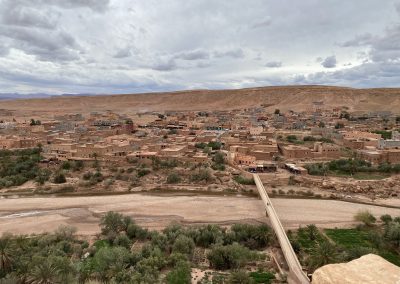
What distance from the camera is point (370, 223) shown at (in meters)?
27.0

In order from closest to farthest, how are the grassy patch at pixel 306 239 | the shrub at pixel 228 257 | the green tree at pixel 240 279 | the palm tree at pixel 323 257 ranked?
the green tree at pixel 240 279 → the palm tree at pixel 323 257 → the shrub at pixel 228 257 → the grassy patch at pixel 306 239

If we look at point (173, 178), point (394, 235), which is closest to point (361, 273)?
point (394, 235)

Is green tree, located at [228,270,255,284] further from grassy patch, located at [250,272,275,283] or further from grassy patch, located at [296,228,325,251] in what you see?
grassy patch, located at [296,228,325,251]

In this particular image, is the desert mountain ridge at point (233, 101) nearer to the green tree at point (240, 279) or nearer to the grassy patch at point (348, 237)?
the grassy patch at point (348, 237)

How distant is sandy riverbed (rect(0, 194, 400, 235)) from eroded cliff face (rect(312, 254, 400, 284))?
12.3 meters

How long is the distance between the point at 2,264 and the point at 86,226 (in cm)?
1007

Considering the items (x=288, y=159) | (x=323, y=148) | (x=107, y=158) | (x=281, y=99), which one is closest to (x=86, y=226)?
(x=107, y=158)

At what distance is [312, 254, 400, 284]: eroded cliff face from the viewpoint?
42.6ft

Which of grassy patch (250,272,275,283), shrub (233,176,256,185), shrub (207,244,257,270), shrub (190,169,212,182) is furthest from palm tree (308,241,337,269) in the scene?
shrub (190,169,212,182)

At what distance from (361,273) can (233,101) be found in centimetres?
12820

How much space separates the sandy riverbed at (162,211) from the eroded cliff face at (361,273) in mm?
12306

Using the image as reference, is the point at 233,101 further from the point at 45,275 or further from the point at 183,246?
the point at 45,275

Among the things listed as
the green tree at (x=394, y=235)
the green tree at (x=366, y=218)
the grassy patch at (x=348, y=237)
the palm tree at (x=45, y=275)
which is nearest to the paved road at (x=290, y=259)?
the grassy patch at (x=348, y=237)

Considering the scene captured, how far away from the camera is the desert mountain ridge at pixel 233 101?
383 ft
